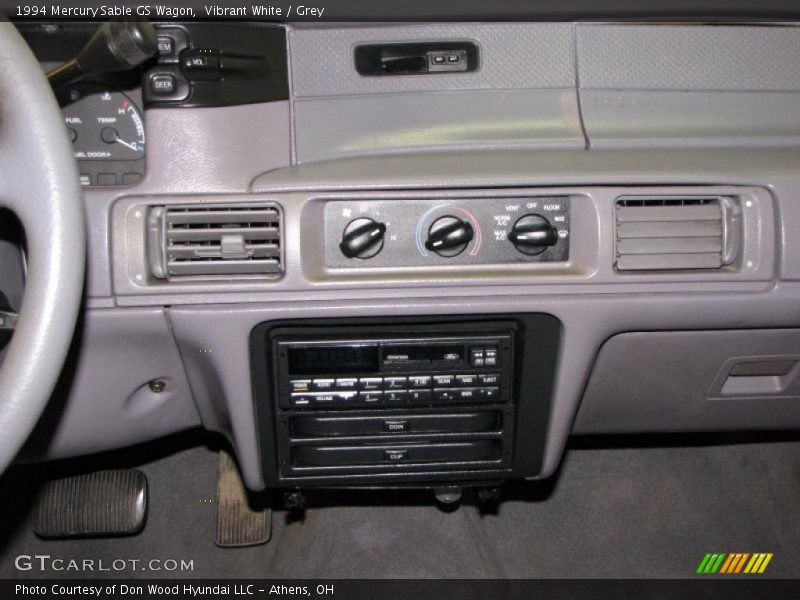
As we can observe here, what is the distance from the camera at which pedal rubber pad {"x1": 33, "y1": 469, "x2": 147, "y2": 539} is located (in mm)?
1853

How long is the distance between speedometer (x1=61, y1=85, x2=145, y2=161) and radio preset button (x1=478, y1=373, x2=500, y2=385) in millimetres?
613

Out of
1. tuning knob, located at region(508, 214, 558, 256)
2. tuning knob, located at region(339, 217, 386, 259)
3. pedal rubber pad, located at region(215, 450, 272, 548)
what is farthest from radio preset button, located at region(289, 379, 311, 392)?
pedal rubber pad, located at region(215, 450, 272, 548)

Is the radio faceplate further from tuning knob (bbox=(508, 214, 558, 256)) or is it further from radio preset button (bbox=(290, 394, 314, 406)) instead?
tuning knob (bbox=(508, 214, 558, 256))

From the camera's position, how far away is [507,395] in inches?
51.2

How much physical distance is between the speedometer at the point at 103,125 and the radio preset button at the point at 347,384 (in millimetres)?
450

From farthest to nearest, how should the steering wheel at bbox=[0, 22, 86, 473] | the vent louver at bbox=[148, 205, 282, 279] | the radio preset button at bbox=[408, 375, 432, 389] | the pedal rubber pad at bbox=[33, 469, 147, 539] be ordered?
the pedal rubber pad at bbox=[33, 469, 147, 539] < the radio preset button at bbox=[408, 375, 432, 389] < the vent louver at bbox=[148, 205, 282, 279] < the steering wheel at bbox=[0, 22, 86, 473]

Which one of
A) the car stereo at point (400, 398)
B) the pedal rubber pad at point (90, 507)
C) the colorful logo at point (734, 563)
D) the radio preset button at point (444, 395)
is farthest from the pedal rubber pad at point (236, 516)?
the colorful logo at point (734, 563)

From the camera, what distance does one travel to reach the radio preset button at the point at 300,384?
126cm

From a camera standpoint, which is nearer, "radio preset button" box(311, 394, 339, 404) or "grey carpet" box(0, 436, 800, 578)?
"radio preset button" box(311, 394, 339, 404)

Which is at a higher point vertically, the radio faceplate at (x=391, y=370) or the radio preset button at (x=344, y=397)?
the radio faceplate at (x=391, y=370)

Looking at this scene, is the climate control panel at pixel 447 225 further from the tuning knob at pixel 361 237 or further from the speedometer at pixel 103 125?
the speedometer at pixel 103 125

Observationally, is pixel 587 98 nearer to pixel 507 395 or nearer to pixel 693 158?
pixel 693 158

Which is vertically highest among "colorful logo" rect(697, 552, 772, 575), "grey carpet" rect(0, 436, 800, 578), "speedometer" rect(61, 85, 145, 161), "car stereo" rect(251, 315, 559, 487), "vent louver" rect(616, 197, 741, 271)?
"speedometer" rect(61, 85, 145, 161)

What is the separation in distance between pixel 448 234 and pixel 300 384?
0.33m
